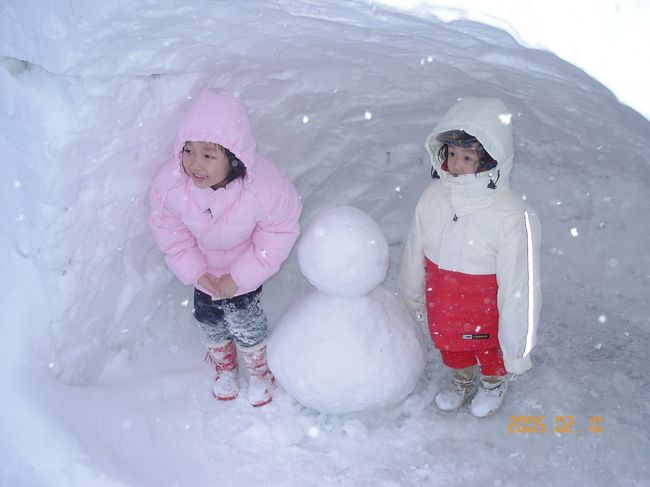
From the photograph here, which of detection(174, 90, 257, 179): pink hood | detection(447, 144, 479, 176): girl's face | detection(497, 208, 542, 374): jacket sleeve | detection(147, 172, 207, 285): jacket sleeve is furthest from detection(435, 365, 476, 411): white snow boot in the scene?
detection(174, 90, 257, 179): pink hood

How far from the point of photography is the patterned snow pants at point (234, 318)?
246cm

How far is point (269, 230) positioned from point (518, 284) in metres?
0.92

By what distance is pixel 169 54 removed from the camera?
2025 millimetres

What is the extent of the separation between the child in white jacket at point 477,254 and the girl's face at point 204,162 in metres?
0.76

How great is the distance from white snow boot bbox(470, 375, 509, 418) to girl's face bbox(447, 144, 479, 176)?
0.88m

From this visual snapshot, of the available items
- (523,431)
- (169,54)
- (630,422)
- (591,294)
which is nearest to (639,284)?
(591,294)

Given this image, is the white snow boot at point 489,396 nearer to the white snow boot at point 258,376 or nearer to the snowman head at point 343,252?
the snowman head at point 343,252

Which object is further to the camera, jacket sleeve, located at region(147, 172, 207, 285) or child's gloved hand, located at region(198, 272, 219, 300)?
child's gloved hand, located at region(198, 272, 219, 300)

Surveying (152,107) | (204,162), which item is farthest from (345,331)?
(152,107)

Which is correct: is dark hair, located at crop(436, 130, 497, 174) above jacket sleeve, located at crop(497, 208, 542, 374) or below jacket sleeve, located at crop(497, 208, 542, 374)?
above

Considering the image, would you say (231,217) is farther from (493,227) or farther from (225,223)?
(493,227)

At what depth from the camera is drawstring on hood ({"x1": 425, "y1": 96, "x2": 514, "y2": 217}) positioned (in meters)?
2.10

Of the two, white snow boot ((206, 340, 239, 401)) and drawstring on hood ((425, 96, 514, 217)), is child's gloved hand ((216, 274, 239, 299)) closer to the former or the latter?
white snow boot ((206, 340, 239, 401))
